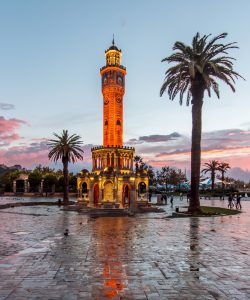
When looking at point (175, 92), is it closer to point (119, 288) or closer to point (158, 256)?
point (158, 256)

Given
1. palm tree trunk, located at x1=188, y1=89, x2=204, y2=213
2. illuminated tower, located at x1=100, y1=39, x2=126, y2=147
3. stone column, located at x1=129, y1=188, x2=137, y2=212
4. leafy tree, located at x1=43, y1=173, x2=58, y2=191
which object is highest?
illuminated tower, located at x1=100, y1=39, x2=126, y2=147

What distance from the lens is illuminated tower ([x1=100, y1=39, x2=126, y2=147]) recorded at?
6494 cm

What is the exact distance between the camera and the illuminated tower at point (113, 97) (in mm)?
64938

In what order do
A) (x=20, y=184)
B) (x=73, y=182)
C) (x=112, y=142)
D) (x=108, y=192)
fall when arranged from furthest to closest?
(x=20, y=184), (x=73, y=182), (x=112, y=142), (x=108, y=192)

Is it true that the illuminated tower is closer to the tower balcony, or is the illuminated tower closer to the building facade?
the building facade

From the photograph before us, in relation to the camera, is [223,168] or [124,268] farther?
[223,168]

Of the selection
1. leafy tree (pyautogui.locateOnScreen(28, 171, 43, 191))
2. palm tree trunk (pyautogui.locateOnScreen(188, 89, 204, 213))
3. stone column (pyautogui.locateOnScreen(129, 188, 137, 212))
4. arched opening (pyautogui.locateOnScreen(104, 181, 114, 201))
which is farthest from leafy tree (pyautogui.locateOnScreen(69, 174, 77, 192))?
palm tree trunk (pyautogui.locateOnScreen(188, 89, 204, 213))

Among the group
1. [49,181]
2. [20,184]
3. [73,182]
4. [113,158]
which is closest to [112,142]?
[113,158]

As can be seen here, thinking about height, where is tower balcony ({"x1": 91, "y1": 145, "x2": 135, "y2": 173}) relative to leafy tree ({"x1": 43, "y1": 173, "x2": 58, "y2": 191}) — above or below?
above

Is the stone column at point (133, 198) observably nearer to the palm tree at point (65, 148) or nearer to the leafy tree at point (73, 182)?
the palm tree at point (65, 148)

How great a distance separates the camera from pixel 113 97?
65812mm

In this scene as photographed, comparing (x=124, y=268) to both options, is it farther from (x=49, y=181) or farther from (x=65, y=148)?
(x=49, y=181)

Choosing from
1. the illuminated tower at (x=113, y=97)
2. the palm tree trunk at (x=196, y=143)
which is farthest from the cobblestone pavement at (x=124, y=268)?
the illuminated tower at (x=113, y=97)

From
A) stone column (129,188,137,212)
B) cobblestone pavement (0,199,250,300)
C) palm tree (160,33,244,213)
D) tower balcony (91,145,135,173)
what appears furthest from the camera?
tower balcony (91,145,135,173)
